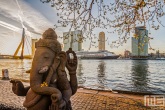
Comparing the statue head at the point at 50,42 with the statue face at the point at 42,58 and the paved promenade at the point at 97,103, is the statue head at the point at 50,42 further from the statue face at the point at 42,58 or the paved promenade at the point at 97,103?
the paved promenade at the point at 97,103

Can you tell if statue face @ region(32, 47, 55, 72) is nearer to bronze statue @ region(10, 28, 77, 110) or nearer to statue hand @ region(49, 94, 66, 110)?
bronze statue @ region(10, 28, 77, 110)

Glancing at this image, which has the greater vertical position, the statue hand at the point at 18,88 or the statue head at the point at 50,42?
the statue head at the point at 50,42

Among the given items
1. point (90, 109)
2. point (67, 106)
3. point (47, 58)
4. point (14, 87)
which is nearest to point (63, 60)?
point (47, 58)

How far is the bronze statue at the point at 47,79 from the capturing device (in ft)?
9.32

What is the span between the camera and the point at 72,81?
3426 mm

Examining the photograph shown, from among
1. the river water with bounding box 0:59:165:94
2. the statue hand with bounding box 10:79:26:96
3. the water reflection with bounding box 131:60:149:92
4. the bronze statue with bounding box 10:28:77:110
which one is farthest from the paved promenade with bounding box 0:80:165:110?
the water reflection with bounding box 131:60:149:92

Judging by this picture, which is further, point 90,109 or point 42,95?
point 90,109

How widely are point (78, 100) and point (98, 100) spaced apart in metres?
0.88

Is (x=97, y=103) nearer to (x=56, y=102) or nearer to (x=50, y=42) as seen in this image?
(x=56, y=102)

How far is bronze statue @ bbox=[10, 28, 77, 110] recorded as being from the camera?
2.84 m

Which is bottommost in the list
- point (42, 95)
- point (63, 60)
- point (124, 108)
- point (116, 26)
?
A: point (124, 108)

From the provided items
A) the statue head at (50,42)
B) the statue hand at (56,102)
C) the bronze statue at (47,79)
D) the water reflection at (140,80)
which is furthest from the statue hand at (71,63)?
the water reflection at (140,80)

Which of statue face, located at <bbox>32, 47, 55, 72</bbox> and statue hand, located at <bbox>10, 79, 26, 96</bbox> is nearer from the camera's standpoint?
statue face, located at <bbox>32, 47, 55, 72</bbox>

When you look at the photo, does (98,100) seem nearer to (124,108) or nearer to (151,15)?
(124,108)
